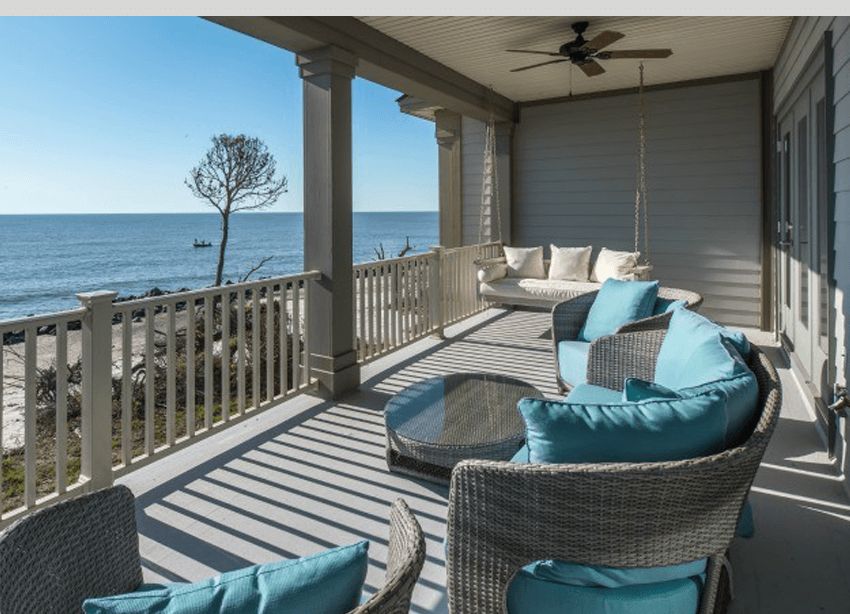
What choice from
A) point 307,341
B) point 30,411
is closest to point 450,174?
point 307,341

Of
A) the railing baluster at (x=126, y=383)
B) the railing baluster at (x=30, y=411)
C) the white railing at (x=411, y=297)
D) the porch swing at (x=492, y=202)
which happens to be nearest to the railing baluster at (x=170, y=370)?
the railing baluster at (x=126, y=383)

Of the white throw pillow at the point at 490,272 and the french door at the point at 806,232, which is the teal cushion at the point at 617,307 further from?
the white throw pillow at the point at 490,272

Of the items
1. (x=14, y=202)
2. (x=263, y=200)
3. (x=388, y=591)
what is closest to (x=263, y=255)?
(x=14, y=202)

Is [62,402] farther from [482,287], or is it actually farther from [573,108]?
[573,108]

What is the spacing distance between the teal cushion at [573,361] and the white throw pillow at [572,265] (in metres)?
2.80

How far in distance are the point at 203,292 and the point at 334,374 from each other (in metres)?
1.22

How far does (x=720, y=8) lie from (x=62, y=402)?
4.80 m

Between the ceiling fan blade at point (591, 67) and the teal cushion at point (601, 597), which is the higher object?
the ceiling fan blade at point (591, 67)

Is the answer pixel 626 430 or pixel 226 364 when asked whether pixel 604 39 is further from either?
pixel 626 430

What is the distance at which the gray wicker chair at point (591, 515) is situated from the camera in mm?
1279

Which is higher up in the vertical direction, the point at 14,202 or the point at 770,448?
the point at 14,202

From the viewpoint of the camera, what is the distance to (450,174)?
7988 mm

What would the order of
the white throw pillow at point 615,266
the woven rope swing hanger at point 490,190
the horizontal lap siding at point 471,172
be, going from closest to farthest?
the white throw pillow at point 615,266 → the woven rope swing hanger at point 490,190 → the horizontal lap siding at point 471,172

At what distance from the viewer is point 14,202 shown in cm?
2723
